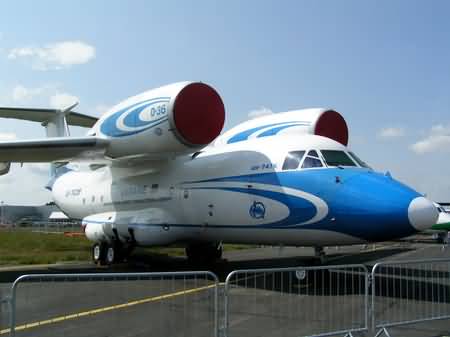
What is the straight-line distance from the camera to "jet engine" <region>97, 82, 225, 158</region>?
11352 mm

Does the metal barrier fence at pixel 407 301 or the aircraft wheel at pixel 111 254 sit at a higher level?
the aircraft wheel at pixel 111 254

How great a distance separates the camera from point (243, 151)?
37.8ft

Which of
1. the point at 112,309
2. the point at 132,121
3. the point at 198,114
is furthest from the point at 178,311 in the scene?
the point at 132,121

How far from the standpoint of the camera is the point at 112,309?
18.3 feet

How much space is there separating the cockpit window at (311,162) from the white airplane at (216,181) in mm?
20

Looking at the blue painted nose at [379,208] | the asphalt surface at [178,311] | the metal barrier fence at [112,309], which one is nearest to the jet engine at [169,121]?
the blue painted nose at [379,208]

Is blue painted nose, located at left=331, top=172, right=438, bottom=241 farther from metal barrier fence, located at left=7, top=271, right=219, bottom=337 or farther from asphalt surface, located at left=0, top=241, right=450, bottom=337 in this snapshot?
metal barrier fence, located at left=7, top=271, right=219, bottom=337

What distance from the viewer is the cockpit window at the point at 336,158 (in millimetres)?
10007

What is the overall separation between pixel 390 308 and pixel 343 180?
278 cm

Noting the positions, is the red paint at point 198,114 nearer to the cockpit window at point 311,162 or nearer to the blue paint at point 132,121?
the blue paint at point 132,121

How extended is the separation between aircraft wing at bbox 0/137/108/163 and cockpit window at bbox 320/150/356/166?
5400 mm

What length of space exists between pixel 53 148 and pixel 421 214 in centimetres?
838

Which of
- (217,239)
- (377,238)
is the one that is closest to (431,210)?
(377,238)

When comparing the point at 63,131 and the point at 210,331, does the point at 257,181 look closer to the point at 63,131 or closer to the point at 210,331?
the point at 210,331
